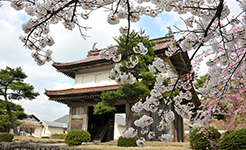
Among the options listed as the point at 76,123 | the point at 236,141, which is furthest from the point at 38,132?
the point at 236,141

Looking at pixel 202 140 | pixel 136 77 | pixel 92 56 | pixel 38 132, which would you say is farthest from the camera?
pixel 38 132

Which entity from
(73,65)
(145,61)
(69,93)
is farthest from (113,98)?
(73,65)

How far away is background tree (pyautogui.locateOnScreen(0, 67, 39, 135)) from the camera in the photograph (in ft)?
47.5

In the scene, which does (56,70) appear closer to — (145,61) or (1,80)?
(1,80)

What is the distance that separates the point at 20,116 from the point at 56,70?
380 inches

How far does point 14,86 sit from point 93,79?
26.5 ft

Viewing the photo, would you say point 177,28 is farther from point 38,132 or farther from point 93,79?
point 38,132

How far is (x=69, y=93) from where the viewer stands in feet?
34.3

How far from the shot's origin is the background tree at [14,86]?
47.5 feet

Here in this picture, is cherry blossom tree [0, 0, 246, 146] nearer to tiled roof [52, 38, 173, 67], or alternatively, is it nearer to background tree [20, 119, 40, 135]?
tiled roof [52, 38, 173, 67]

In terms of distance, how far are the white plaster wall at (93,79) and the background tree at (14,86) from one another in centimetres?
625

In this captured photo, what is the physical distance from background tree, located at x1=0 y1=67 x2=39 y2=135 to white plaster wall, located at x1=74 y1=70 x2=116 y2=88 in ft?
20.5

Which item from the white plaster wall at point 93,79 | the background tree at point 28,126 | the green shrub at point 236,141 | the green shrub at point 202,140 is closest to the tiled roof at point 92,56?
the white plaster wall at point 93,79

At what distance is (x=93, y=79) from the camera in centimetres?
1159
